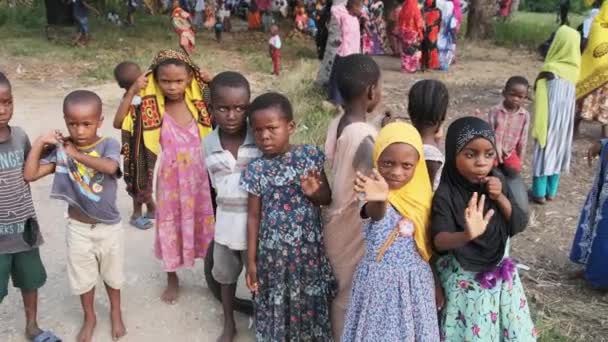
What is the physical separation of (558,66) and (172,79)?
3.78m

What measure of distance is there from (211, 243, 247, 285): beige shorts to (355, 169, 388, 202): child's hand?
3.34ft

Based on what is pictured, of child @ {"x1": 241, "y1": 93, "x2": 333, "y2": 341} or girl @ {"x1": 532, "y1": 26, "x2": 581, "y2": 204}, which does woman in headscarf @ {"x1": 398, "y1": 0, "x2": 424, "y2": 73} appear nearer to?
girl @ {"x1": 532, "y1": 26, "x2": 581, "y2": 204}

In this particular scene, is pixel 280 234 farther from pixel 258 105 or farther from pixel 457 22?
pixel 457 22

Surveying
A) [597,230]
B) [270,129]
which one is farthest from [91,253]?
[597,230]

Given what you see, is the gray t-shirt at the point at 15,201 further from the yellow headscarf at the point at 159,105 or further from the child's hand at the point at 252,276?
the child's hand at the point at 252,276

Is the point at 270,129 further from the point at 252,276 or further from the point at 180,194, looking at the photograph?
the point at 180,194

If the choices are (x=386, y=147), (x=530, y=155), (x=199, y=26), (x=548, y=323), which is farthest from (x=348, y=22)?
(x=199, y=26)

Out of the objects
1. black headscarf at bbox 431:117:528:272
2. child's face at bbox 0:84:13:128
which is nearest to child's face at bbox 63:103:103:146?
child's face at bbox 0:84:13:128

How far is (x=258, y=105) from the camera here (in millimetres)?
2543

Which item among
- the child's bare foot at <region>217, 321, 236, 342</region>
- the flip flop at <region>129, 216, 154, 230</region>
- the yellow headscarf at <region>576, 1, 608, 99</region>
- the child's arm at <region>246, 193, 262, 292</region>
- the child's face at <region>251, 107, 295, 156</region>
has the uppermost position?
the yellow headscarf at <region>576, 1, 608, 99</region>

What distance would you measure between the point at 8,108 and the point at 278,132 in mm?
1323

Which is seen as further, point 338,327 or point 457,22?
point 457,22

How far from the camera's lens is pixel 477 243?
230cm

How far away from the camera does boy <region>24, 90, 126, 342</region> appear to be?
2.69 metres
